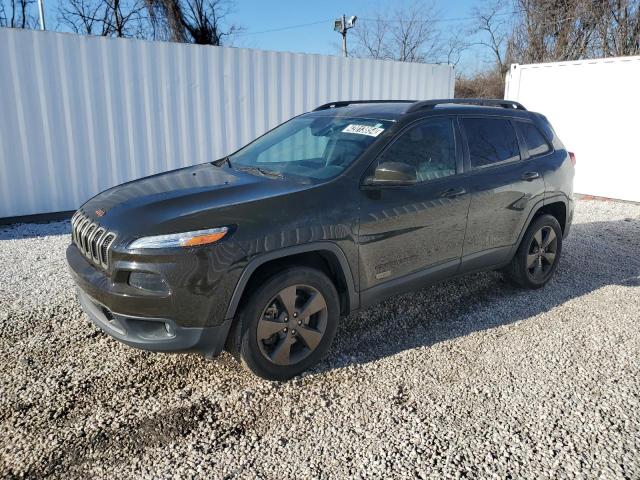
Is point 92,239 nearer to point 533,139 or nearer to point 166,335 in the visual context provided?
point 166,335

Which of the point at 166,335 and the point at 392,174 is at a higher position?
the point at 392,174

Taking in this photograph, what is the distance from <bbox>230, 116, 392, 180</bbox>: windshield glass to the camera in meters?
3.59

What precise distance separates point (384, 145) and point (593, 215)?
6.65 metres

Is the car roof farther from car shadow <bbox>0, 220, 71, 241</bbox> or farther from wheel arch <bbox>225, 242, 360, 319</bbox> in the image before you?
car shadow <bbox>0, 220, 71, 241</bbox>

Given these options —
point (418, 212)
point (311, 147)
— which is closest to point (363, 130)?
point (311, 147)

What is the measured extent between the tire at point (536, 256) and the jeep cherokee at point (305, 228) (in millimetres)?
→ 42

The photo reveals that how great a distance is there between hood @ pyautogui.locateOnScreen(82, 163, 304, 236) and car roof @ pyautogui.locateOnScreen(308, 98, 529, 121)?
1.06 meters

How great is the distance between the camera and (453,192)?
3.91 metres

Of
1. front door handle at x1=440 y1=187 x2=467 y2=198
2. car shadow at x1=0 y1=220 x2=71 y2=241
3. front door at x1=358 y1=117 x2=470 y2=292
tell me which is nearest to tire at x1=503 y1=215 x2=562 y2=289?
front door at x1=358 y1=117 x2=470 y2=292

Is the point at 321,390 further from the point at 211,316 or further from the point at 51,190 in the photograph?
the point at 51,190

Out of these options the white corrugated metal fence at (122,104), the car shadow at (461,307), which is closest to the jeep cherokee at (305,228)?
the car shadow at (461,307)

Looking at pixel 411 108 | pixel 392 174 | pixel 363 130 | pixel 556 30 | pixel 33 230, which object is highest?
pixel 556 30

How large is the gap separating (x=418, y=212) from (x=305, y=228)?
0.99 m

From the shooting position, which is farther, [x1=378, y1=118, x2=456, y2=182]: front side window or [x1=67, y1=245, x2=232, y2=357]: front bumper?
[x1=378, y1=118, x2=456, y2=182]: front side window
